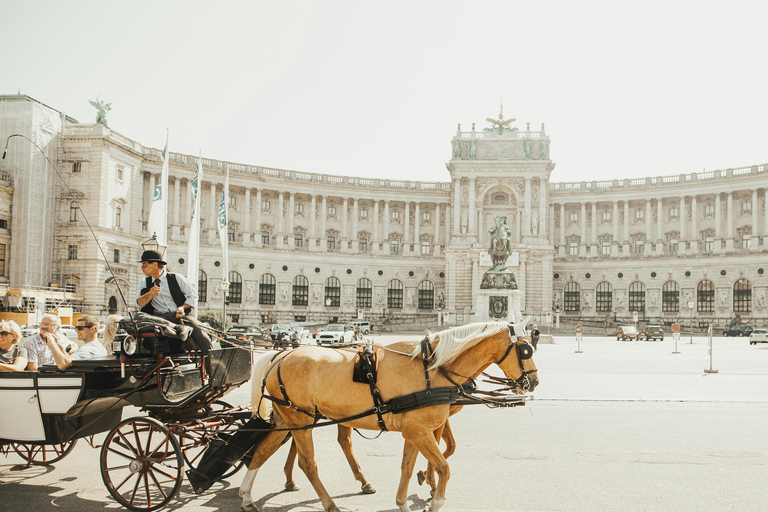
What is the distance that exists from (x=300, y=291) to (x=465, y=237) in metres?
20.9

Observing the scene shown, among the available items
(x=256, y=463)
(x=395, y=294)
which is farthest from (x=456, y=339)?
(x=395, y=294)

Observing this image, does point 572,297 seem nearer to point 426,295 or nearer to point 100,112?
point 426,295

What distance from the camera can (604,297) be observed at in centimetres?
7475

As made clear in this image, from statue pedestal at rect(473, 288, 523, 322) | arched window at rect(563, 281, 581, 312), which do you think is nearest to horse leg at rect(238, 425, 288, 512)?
statue pedestal at rect(473, 288, 523, 322)

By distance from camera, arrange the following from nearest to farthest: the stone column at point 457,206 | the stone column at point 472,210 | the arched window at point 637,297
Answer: the arched window at point 637,297
the stone column at point 472,210
the stone column at point 457,206

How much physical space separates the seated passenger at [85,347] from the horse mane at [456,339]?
4396 millimetres

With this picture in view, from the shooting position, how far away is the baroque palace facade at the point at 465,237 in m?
68.6

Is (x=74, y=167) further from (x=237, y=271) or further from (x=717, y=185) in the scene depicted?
(x=717, y=185)

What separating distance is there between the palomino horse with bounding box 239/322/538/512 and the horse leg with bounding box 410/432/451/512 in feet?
0.04

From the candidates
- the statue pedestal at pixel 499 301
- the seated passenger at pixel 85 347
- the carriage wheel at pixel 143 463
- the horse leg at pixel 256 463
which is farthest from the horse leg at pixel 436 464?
the statue pedestal at pixel 499 301

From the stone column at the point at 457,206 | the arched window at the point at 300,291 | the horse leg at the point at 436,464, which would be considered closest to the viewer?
the horse leg at the point at 436,464

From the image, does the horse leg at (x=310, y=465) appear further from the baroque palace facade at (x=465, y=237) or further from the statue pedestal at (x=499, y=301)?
the baroque palace facade at (x=465, y=237)

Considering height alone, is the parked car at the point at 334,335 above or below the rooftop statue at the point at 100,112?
below

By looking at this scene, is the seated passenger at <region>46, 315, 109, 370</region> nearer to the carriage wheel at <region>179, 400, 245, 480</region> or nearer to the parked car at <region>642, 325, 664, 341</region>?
the carriage wheel at <region>179, 400, 245, 480</region>
